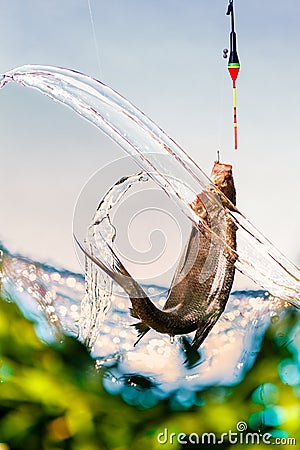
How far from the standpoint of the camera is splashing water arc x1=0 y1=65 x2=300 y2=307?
1.52 meters

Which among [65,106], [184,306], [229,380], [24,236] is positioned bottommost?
[229,380]

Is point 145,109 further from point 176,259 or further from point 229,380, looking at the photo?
point 229,380

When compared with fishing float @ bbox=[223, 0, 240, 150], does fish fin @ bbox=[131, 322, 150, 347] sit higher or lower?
lower

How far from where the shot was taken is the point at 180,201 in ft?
5.00

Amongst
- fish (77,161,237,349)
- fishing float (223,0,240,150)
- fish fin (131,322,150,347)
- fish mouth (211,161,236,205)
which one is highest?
fishing float (223,0,240,150)

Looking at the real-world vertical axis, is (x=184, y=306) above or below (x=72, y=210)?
below

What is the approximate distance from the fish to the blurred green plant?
128mm

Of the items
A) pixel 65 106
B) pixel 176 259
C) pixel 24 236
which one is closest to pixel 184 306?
pixel 176 259

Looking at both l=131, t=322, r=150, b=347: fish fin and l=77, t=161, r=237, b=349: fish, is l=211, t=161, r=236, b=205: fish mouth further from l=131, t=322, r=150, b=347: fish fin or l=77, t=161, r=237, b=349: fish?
l=131, t=322, r=150, b=347: fish fin

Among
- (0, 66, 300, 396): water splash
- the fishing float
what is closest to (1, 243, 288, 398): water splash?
(0, 66, 300, 396): water splash

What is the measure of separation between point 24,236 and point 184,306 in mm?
338

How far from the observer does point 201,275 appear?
1552mm

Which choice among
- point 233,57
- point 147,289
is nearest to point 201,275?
point 147,289

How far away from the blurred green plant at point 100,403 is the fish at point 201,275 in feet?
0.42
